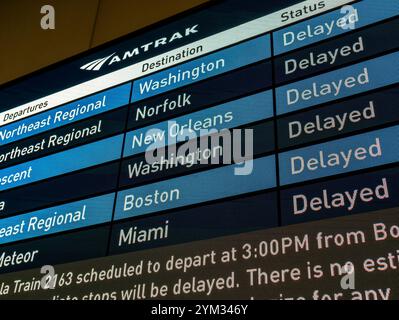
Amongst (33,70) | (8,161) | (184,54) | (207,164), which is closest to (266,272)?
(207,164)

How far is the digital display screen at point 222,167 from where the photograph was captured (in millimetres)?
1246

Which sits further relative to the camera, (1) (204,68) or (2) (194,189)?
(1) (204,68)

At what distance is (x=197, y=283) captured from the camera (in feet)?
4.36

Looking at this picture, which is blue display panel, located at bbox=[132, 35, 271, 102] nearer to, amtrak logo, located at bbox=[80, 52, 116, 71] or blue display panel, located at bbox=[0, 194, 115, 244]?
amtrak logo, located at bbox=[80, 52, 116, 71]

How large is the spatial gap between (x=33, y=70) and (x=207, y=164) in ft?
4.68

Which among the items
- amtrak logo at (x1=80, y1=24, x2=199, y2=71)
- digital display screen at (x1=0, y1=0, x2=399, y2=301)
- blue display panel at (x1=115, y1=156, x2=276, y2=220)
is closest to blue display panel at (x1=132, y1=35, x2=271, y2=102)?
digital display screen at (x1=0, y1=0, x2=399, y2=301)

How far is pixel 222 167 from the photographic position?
1.55 meters

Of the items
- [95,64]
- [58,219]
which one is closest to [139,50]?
[95,64]

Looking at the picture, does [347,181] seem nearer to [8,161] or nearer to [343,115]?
[343,115]

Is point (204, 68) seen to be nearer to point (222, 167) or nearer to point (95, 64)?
point (222, 167)

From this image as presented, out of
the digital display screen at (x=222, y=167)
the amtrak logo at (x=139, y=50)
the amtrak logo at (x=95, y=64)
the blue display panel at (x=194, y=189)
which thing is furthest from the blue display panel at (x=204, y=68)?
the blue display panel at (x=194, y=189)

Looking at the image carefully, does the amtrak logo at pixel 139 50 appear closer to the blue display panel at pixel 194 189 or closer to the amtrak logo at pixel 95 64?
the amtrak logo at pixel 95 64

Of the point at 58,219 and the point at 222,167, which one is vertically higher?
the point at 222,167

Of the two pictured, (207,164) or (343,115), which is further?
(207,164)
